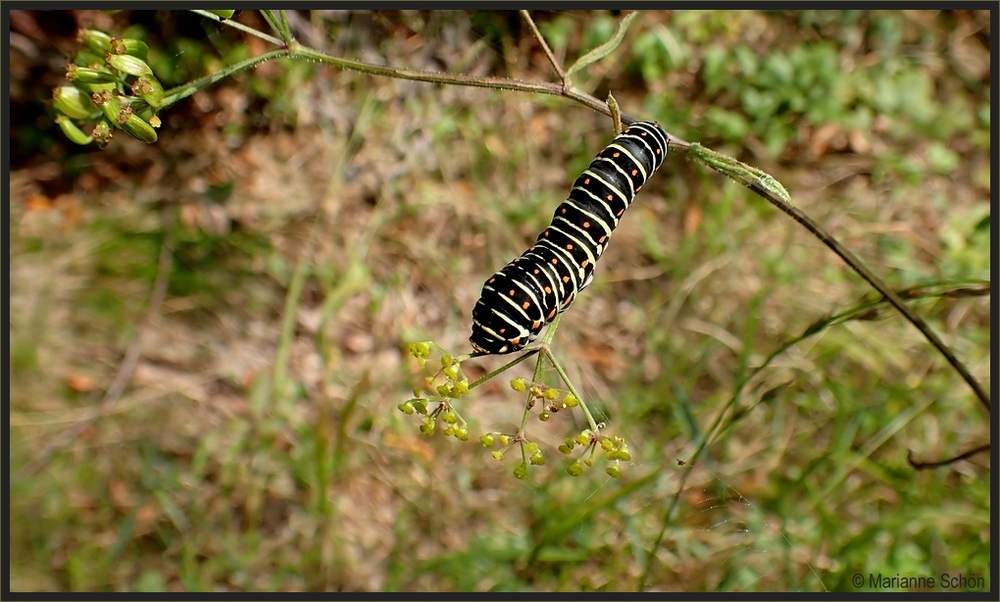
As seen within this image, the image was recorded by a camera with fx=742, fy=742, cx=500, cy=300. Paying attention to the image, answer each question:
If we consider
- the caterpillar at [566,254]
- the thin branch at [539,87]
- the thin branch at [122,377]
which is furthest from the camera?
the thin branch at [122,377]

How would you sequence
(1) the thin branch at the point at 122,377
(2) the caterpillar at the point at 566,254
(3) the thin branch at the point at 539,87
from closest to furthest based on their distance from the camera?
(3) the thin branch at the point at 539,87 → (2) the caterpillar at the point at 566,254 → (1) the thin branch at the point at 122,377

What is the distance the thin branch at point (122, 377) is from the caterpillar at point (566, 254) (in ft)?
12.3

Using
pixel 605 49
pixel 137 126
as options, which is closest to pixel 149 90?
pixel 137 126

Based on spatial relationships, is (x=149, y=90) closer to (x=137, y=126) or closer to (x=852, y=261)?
(x=137, y=126)

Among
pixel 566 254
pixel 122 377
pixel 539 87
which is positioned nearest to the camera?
pixel 539 87

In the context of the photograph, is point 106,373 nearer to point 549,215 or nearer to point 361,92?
point 361,92

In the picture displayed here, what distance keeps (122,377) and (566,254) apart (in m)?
A: 4.04

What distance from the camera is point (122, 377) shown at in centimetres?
493

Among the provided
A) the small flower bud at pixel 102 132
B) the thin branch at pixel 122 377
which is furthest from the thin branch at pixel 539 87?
the thin branch at pixel 122 377

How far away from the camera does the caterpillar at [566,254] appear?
184cm

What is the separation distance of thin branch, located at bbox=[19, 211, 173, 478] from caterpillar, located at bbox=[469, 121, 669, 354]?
12.3ft

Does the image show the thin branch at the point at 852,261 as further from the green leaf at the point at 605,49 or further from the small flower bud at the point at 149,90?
the small flower bud at the point at 149,90

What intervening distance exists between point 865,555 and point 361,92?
13.7 ft

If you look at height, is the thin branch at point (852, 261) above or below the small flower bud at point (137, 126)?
above
